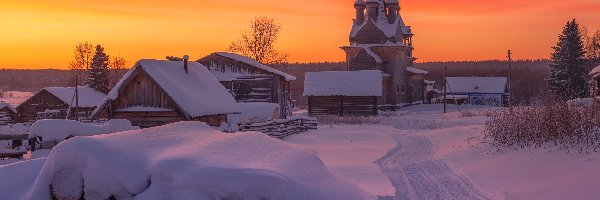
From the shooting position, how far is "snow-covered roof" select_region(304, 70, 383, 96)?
165 ft

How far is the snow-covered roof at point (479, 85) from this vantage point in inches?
2881

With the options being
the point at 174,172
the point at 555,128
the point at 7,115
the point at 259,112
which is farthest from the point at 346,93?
the point at 174,172

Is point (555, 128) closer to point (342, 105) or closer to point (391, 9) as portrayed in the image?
point (342, 105)

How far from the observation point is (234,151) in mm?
8062

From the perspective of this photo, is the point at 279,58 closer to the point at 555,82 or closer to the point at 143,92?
the point at 555,82

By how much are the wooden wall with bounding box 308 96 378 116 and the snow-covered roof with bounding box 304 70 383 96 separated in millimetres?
704

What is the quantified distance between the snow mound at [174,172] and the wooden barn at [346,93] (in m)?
42.0

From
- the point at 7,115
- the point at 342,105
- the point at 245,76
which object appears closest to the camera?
the point at 245,76

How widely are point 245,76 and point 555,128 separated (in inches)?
979

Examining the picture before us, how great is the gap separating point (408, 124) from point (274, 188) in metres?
34.5

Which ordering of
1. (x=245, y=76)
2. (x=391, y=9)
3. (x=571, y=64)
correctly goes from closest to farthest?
(x=245, y=76)
(x=571, y=64)
(x=391, y=9)

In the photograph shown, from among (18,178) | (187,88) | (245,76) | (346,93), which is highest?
(245,76)

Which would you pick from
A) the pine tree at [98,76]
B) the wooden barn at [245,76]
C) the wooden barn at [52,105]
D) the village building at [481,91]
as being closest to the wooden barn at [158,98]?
the wooden barn at [245,76]

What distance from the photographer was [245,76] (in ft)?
126
